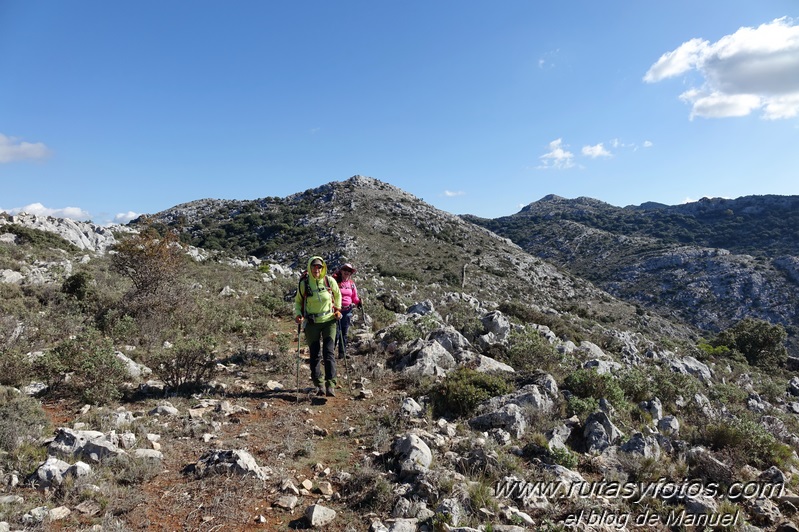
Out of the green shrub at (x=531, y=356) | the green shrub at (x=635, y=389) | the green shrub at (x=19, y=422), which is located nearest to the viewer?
the green shrub at (x=19, y=422)

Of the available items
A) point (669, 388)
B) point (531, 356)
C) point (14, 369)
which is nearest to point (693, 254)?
Result: point (669, 388)

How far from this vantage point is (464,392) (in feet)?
22.6

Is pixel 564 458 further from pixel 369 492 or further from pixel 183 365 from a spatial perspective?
pixel 183 365

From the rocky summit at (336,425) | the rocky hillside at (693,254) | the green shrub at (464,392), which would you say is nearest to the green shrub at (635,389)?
the rocky summit at (336,425)

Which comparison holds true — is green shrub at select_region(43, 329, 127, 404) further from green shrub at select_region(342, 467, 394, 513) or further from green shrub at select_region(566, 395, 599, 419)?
green shrub at select_region(566, 395, 599, 419)

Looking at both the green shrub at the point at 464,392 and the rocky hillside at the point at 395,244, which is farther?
the rocky hillside at the point at 395,244

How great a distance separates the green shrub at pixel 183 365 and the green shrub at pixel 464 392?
4.12m

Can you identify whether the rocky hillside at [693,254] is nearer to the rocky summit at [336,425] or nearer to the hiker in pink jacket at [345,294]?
the rocky summit at [336,425]

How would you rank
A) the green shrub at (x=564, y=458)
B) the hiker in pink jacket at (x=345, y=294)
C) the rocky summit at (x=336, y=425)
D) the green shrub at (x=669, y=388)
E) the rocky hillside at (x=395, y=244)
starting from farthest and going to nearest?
the rocky hillside at (x=395, y=244), the hiker in pink jacket at (x=345, y=294), the green shrub at (x=669, y=388), the green shrub at (x=564, y=458), the rocky summit at (x=336, y=425)

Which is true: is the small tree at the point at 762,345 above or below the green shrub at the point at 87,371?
below

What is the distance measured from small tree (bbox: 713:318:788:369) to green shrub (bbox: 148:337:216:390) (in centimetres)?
2971

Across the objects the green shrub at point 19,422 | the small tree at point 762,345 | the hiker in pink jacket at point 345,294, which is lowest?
the small tree at point 762,345

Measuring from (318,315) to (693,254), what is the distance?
3065 inches

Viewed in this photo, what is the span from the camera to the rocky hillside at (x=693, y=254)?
5422 cm
